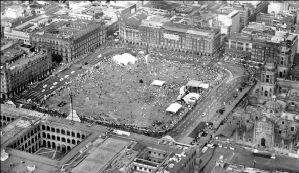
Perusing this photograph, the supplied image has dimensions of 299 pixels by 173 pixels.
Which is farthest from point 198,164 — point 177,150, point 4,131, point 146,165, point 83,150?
point 4,131

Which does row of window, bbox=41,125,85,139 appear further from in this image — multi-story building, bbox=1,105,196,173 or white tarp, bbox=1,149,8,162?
white tarp, bbox=1,149,8,162

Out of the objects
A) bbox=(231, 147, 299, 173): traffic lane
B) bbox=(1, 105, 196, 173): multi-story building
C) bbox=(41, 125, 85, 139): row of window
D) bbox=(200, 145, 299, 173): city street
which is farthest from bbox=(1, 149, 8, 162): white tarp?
bbox=(231, 147, 299, 173): traffic lane

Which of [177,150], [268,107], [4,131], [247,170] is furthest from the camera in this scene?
[268,107]

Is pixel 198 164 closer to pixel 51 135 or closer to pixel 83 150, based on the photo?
pixel 83 150

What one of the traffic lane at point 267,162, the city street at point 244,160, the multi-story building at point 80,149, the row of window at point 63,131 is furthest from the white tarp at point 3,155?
the traffic lane at point 267,162

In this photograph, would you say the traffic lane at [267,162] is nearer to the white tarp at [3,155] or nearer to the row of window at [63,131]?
the row of window at [63,131]

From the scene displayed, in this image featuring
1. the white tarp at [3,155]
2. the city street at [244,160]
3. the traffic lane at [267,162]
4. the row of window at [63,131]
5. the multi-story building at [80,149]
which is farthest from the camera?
the row of window at [63,131]

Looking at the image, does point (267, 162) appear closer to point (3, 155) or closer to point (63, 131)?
point (63, 131)

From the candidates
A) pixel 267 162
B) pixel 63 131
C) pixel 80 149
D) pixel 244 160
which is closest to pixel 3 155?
pixel 80 149
